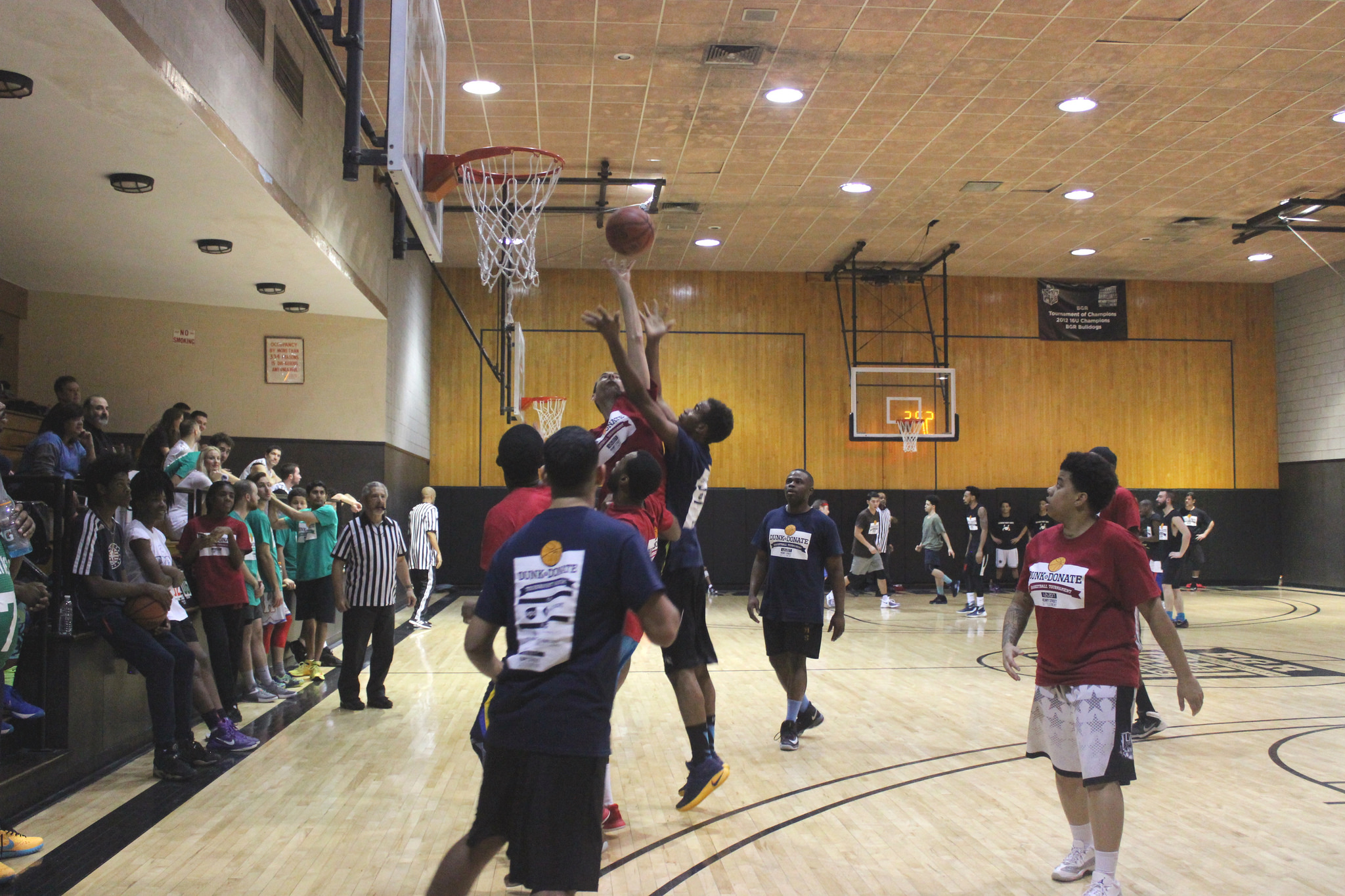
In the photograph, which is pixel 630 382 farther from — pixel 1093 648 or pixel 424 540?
pixel 424 540

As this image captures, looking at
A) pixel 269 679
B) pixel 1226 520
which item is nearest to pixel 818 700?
pixel 269 679

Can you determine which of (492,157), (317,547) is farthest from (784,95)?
(317,547)

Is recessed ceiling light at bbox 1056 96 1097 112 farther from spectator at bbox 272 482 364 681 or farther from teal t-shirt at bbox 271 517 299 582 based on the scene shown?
teal t-shirt at bbox 271 517 299 582

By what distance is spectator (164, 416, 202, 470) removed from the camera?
7523 millimetres

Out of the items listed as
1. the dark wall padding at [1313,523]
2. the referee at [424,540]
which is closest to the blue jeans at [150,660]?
the referee at [424,540]

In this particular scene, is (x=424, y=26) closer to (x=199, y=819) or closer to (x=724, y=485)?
(x=199, y=819)

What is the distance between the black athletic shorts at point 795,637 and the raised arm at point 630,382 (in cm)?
210

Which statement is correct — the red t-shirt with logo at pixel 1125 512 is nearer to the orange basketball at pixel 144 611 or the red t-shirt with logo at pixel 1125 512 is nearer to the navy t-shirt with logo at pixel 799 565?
the navy t-shirt with logo at pixel 799 565

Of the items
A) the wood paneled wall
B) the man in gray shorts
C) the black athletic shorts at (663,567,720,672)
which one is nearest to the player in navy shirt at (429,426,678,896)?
the black athletic shorts at (663,567,720,672)

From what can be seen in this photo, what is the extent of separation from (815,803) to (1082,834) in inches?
53.3

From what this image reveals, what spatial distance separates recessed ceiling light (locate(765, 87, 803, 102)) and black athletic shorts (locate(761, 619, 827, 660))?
6.32m

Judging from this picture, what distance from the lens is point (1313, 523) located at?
18.1 metres

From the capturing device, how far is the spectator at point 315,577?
317 inches

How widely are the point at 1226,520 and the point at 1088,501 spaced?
17605 mm
